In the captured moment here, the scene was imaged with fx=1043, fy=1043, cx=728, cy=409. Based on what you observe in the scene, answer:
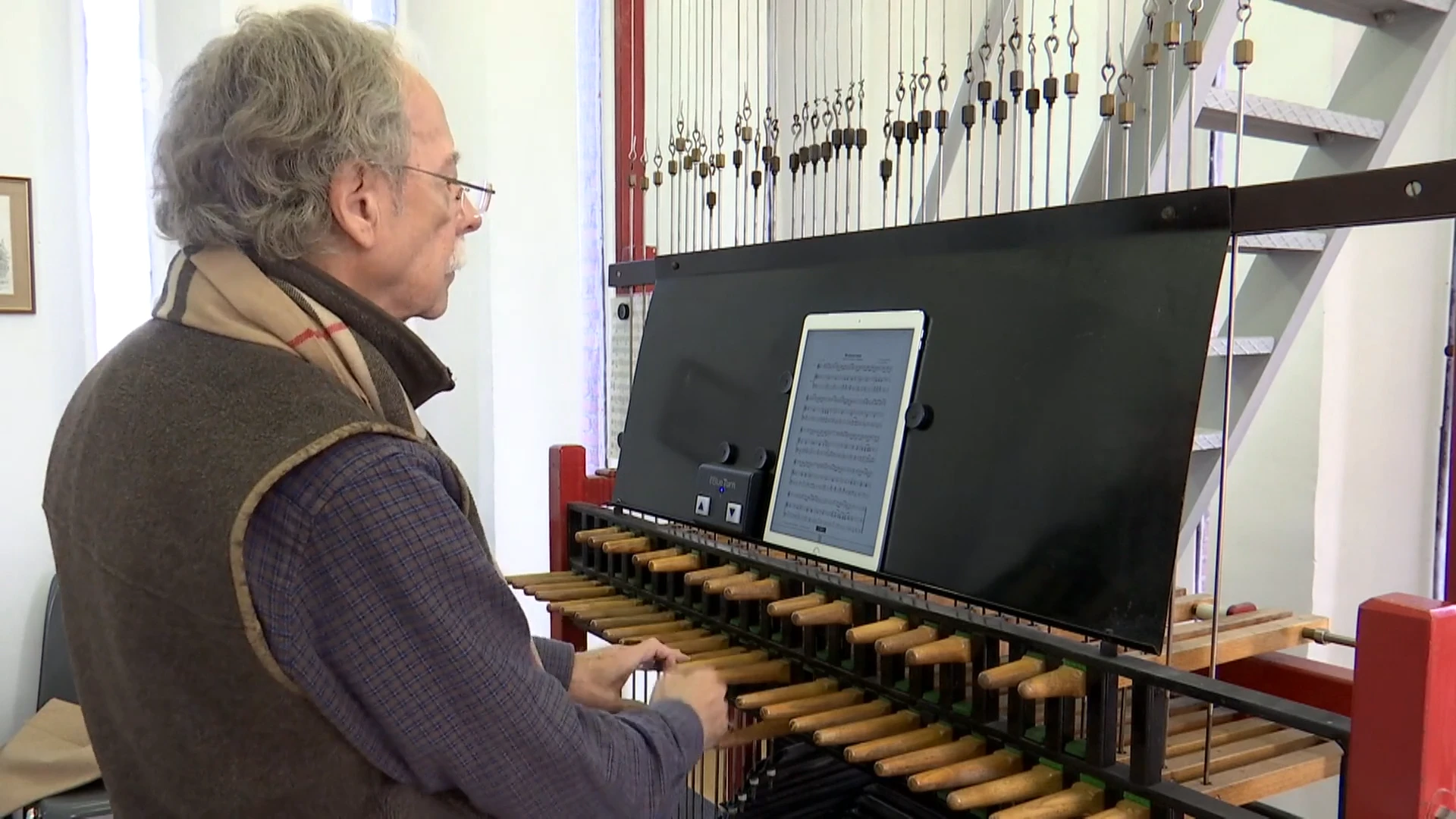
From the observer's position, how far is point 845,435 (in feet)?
3.85

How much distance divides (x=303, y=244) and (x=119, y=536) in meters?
0.29

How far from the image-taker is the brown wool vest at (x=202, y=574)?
0.81 meters

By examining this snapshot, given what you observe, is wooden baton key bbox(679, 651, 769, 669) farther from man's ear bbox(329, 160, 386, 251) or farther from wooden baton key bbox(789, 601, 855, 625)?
man's ear bbox(329, 160, 386, 251)

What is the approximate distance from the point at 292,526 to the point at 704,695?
460 mm

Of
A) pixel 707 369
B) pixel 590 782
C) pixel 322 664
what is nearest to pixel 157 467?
pixel 322 664

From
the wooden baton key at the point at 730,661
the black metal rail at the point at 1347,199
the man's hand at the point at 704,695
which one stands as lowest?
the man's hand at the point at 704,695

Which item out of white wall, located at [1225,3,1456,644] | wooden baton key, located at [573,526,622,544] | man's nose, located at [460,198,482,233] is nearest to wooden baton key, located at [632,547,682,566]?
wooden baton key, located at [573,526,622,544]

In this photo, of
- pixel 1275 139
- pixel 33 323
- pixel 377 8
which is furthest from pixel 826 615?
pixel 377 8

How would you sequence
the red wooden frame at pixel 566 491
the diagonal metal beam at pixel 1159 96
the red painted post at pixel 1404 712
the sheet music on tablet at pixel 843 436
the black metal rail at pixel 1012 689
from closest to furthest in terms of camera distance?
the red painted post at pixel 1404 712, the black metal rail at pixel 1012 689, the sheet music on tablet at pixel 843 436, the diagonal metal beam at pixel 1159 96, the red wooden frame at pixel 566 491

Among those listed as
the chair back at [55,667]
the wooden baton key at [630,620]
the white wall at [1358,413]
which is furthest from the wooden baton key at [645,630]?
the chair back at [55,667]

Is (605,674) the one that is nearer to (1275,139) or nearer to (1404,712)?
(1404,712)

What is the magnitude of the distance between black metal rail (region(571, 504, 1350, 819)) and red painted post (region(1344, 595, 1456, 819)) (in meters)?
0.03

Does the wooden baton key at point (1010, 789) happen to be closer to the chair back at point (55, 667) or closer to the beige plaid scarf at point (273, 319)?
the beige plaid scarf at point (273, 319)

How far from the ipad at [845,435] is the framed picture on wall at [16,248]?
221cm
